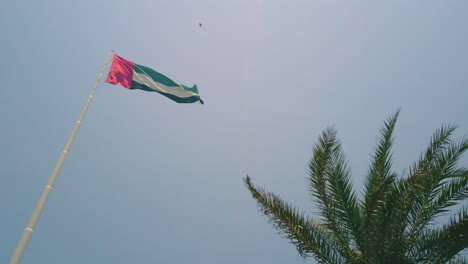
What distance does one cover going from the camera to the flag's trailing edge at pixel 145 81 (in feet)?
37.6

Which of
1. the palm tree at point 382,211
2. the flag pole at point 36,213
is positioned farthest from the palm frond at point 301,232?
the flag pole at point 36,213

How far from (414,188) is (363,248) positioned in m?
1.45

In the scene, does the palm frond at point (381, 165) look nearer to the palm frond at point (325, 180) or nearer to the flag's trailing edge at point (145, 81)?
the palm frond at point (325, 180)

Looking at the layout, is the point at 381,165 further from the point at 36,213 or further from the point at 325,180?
the point at 36,213

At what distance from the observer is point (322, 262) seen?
23.4 ft

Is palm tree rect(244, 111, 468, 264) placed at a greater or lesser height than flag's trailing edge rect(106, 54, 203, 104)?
lesser

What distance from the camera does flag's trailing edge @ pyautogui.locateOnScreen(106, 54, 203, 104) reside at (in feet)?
37.6

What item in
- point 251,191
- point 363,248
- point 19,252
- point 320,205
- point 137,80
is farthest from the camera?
point 137,80

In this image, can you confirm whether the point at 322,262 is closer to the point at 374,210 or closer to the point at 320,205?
the point at 320,205

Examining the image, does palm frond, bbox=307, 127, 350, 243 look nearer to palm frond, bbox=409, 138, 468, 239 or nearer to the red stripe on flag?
palm frond, bbox=409, 138, 468, 239

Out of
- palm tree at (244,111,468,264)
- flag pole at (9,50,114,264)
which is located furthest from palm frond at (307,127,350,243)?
flag pole at (9,50,114,264)

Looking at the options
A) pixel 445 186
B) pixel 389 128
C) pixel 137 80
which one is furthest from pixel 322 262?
pixel 137 80

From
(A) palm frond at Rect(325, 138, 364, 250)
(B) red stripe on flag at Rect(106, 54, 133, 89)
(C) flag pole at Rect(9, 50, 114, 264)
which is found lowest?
(C) flag pole at Rect(9, 50, 114, 264)

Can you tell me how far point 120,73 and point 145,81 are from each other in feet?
2.93
